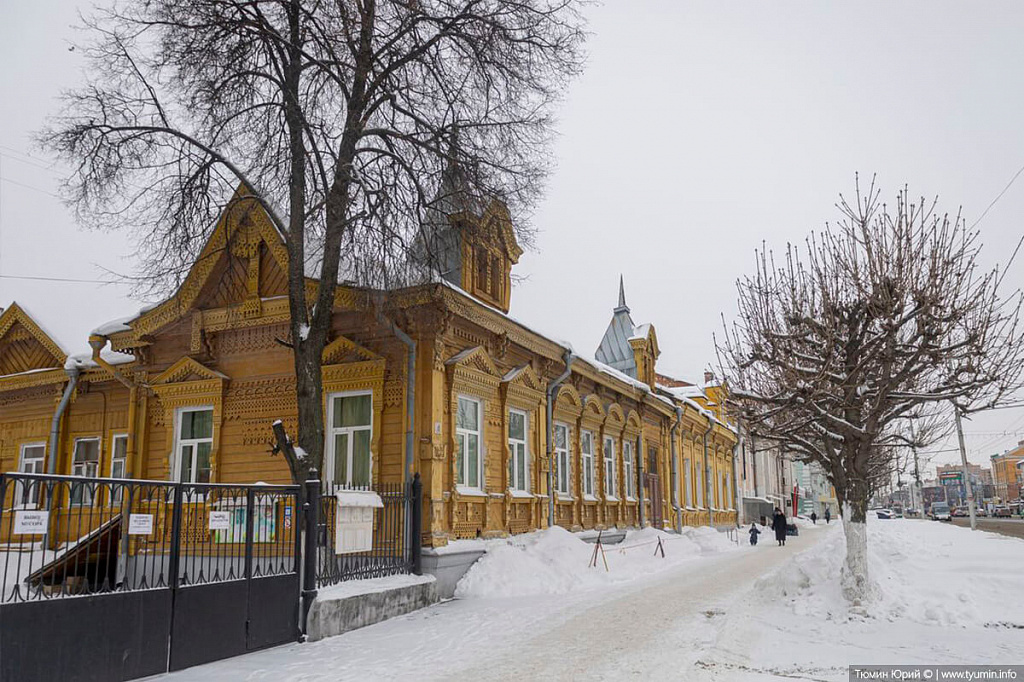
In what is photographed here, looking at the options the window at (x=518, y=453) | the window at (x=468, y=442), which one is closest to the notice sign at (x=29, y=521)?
the window at (x=468, y=442)

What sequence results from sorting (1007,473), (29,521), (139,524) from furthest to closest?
(1007,473)
(139,524)
(29,521)

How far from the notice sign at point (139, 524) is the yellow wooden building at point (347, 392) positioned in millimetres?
4713

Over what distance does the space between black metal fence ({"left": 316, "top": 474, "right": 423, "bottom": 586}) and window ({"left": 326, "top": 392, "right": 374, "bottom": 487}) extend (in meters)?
0.92

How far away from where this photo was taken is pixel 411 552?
43.7ft

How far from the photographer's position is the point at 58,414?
19.6 meters

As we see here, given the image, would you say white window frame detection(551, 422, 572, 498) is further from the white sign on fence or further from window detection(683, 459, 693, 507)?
window detection(683, 459, 693, 507)

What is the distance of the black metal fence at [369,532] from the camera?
37.0 feet

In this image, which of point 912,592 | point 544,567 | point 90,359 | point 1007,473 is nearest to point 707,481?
point 544,567

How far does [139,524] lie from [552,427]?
11.8m

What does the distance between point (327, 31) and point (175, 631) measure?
357 inches

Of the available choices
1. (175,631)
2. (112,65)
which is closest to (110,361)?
(112,65)

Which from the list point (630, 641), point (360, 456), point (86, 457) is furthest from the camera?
point (86, 457)

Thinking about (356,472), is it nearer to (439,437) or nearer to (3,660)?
(439,437)

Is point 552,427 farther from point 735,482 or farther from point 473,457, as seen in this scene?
point 735,482
